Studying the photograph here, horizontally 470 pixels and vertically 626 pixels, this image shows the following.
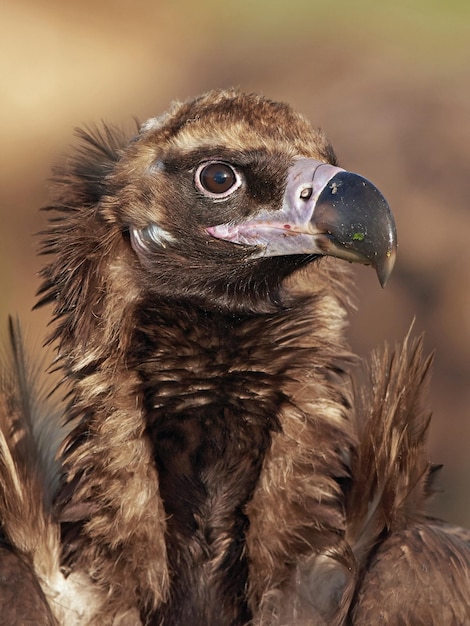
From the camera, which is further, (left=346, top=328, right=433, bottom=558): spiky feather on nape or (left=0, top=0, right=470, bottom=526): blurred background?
(left=0, top=0, right=470, bottom=526): blurred background

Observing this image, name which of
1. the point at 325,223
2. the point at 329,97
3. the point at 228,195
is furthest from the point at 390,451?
the point at 329,97

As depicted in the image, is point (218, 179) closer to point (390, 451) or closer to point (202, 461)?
point (202, 461)

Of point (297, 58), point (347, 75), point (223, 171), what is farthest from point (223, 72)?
point (223, 171)

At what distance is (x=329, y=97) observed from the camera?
1012 centimetres

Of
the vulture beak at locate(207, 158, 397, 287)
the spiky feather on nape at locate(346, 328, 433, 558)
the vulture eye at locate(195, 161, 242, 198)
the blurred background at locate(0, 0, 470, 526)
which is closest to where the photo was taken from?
the vulture beak at locate(207, 158, 397, 287)

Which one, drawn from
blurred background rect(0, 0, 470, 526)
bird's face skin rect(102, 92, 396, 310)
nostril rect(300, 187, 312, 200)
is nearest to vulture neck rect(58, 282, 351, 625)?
bird's face skin rect(102, 92, 396, 310)

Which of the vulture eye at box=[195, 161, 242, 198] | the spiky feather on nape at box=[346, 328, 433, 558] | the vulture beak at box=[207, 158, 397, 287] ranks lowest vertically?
the spiky feather on nape at box=[346, 328, 433, 558]

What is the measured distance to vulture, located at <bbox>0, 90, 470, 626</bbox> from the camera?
3258 millimetres

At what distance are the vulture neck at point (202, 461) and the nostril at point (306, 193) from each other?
0.36 metres

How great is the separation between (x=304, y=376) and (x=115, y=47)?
31.1 feet

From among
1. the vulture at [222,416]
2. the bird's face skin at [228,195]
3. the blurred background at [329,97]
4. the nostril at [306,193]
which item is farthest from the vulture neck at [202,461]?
the blurred background at [329,97]

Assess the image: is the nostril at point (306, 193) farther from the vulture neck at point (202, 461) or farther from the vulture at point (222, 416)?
the vulture neck at point (202, 461)

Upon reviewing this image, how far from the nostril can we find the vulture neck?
357 mm

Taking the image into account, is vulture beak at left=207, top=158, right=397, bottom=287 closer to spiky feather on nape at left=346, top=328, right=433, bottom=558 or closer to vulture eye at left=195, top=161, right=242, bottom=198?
vulture eye at left=195, top=161, right=242, bottom=198
